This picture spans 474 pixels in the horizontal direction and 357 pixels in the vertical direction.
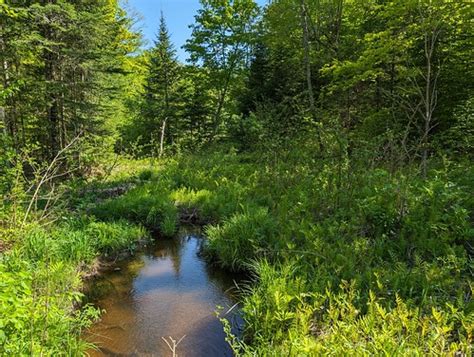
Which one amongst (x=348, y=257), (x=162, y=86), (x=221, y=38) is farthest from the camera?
(x=221, y=38)

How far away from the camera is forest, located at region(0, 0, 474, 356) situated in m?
3.30

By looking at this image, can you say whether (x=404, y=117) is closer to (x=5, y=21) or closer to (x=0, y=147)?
(x=0, y=147)

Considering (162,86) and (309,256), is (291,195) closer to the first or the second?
(309,256)

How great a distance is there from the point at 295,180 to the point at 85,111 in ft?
26.5

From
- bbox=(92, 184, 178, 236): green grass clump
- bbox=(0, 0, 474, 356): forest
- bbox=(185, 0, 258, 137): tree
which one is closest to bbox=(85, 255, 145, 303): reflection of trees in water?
bbox=(0, 0, 474, 356): forest

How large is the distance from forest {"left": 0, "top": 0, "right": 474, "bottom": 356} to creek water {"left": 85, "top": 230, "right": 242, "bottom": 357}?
23 centimetres

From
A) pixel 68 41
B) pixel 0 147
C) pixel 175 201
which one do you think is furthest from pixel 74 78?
pixel 0 147

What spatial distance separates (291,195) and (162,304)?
12.0 ft

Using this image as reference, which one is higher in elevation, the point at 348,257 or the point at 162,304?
the point at 348,257

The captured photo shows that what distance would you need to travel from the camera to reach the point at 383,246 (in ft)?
15.4

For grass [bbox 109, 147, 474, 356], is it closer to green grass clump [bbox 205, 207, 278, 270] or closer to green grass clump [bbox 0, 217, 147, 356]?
green grass clump [bbox 205, 207, 278, 270]

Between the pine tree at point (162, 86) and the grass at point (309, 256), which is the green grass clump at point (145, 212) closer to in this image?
the grass at point (309, 256)

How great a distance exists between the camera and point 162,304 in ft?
15.8

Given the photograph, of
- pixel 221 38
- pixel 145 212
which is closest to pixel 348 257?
pixel 145 212
